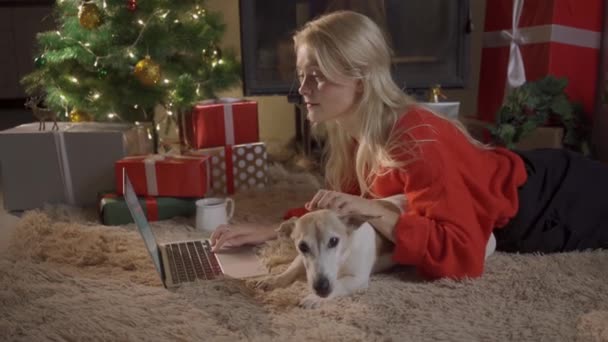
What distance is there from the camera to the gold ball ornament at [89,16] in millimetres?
2143

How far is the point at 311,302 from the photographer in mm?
1124

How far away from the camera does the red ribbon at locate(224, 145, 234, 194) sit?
2.18 meters

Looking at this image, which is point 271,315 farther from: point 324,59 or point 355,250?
point 324,59

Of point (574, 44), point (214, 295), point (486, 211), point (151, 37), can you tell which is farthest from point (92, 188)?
point (574, 44)

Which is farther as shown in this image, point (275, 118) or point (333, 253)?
point (275, 118)

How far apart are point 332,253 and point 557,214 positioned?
674 millimetres

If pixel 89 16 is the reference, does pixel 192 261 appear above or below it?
below

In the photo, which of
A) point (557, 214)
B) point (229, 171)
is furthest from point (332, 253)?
point (229, 171)

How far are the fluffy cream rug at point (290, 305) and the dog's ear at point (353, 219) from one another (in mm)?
151

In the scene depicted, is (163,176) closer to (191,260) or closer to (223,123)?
(223,123)

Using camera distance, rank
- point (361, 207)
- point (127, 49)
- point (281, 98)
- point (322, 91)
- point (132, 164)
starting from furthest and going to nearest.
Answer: point (281, 98) → point (127, 49) → point (132, 164) → point (322, 91) → point (361, 207)

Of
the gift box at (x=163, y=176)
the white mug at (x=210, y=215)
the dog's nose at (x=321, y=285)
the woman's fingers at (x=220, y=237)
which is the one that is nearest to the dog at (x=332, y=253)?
the dog's nose at (x=321, y=285)

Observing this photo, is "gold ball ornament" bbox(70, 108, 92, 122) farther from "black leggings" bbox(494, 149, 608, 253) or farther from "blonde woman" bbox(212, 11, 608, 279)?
"black leggings" bbox(494, 149, 608, 253)

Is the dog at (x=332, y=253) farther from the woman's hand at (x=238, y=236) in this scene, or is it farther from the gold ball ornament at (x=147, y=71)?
→ the gold ball ornament at (x=147, y=71)
